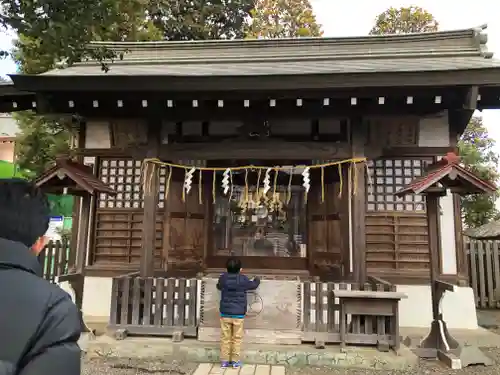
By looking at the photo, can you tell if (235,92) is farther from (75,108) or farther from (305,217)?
(305,217)

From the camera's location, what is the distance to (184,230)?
26.5 feet

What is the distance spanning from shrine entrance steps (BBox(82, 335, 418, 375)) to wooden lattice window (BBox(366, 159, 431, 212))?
2861mm

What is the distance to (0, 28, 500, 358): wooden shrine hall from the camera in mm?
5910

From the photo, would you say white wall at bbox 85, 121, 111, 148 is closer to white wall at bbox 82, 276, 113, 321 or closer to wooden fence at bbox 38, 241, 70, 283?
white wall at bbox 82, 276, 113, 321

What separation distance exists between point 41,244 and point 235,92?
16.5 feet

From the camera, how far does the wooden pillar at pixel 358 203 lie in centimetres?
612

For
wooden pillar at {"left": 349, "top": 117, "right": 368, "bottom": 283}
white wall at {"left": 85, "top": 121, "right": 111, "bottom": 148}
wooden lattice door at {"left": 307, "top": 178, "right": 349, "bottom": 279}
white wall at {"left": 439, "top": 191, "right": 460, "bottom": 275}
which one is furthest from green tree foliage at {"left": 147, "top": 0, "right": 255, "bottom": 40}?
white wall at {"left": 439, "top": 191, "right": 460, "bottom": 275}

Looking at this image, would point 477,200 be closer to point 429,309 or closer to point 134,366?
point 429,309

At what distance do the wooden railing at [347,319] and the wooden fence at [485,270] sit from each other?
5.22 m

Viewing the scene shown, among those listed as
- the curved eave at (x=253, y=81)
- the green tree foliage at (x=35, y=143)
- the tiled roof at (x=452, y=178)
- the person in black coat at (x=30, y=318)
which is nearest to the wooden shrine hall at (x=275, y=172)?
the curved eave at (x=253, y=81)

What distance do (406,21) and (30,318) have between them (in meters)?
23.7

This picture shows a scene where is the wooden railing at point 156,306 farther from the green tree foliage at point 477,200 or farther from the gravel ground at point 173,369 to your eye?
the green tree foliage at point 477,200

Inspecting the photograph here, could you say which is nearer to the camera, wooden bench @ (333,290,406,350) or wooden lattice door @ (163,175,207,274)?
wooden bench @ (333,290,406,350)

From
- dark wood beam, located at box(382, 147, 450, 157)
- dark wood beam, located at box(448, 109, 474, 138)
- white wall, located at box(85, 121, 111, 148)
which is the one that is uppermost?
dark wood beam, located at box(448, 109, 474, 138)
